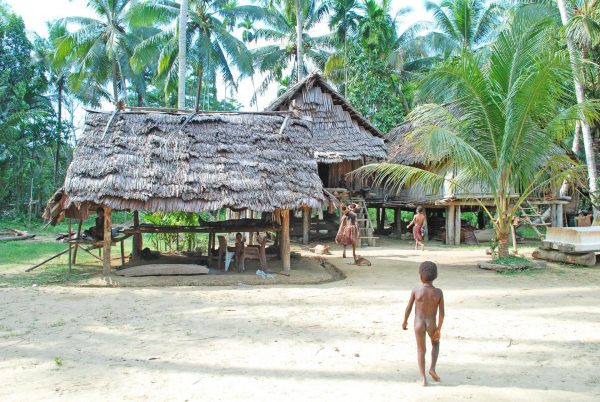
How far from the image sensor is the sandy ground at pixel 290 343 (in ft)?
12.8

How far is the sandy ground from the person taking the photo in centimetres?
389

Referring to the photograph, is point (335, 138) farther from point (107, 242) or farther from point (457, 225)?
point (107, 242)

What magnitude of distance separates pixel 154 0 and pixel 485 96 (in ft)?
48.3

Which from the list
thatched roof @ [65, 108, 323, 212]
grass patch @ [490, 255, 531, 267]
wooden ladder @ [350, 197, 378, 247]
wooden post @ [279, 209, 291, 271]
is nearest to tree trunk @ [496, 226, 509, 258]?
grass patch @ [490, 255, 531, 267]

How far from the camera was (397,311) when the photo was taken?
6.71 m

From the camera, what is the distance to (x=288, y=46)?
2570cm

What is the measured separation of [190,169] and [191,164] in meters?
0.16

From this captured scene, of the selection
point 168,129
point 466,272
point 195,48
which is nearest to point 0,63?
point 195,48

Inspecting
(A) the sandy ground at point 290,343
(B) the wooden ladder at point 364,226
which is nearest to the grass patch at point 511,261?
(A) the sandy ground at point 290,343

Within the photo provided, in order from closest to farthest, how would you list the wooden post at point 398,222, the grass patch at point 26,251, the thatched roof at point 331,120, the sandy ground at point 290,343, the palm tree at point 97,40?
1. the sandy ground at point 290,343
2. the grass patch at point 26,251
3. the thatched roof at point 331,120
4. the wooden post at point 398,222
5. the palm tree at point 97,40

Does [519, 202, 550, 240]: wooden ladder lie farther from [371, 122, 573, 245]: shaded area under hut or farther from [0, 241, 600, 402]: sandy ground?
[0, 241, 600, 402]: sandy ground

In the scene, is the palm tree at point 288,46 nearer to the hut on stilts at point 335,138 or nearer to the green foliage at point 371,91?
the green foliage at point 371,91

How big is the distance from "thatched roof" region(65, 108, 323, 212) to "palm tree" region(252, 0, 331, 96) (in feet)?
48.4

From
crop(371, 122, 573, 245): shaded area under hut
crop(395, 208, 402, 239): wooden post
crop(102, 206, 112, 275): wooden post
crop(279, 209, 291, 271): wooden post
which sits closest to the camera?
crop(102, 206, 112, 275): wooden post
